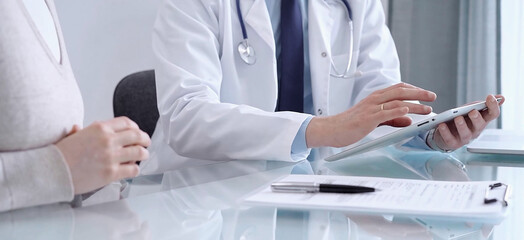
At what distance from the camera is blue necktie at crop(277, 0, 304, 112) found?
1.58 meters

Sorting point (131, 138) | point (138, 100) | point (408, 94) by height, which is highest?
point (131, 138)

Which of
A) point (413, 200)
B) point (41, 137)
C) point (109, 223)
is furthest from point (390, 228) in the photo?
point (41, 137)

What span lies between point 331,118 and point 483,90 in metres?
1.72

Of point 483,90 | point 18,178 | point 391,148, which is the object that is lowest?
point 483,90

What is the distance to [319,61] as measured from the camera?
1597 millimetres

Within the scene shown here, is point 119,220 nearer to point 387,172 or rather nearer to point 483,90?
point 387,172

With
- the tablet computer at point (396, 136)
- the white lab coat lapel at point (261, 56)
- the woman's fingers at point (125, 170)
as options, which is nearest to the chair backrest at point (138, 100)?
the white lab coat lapel at point (261, 56)

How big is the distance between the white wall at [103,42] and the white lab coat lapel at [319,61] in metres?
1.05

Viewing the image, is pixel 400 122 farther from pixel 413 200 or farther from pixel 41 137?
pixel 41 137

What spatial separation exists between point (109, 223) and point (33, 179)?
0.11 m

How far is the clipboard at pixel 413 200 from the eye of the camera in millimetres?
725

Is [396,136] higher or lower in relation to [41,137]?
lower

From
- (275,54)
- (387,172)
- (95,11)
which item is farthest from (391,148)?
(95,11)

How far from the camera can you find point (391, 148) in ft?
4.26
